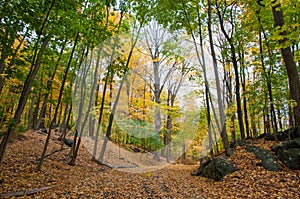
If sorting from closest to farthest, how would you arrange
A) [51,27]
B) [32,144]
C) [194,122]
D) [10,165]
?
[51,27] < [10,165] < [32,144] < [194,122]

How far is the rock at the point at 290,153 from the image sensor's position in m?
5.54

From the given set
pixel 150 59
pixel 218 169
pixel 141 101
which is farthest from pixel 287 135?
pixel 150 59

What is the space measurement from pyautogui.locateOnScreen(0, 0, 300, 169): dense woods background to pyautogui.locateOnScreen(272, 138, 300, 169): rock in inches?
57.4

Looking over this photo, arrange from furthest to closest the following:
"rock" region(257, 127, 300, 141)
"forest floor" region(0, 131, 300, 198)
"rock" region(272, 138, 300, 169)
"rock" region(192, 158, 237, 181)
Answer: "rock" region(257, 127, 300, 141) < "rock" region(192, 158, 237, 181) < "rock" region(272, 138, 300, 169) < "forest floor" region(0, 131, 300, 198)

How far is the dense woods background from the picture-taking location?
14.3 feet

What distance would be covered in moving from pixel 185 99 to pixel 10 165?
12.8 meters

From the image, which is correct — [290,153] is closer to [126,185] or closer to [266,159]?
[266,159]

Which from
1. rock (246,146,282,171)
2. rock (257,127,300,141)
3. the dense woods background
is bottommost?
rock (246,146,282,171)

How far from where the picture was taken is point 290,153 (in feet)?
19.2

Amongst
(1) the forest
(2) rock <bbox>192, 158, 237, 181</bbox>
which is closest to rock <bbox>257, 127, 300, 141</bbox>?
(1) the forest

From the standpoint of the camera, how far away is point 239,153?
754 centimetres

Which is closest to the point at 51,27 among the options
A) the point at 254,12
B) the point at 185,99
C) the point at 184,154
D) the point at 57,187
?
the point at 57,187

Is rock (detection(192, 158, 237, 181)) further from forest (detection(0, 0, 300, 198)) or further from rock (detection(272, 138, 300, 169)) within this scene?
rock (detection(272, 138, 300, 169))

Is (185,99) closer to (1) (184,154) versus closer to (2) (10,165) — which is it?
(1) (184,154)
